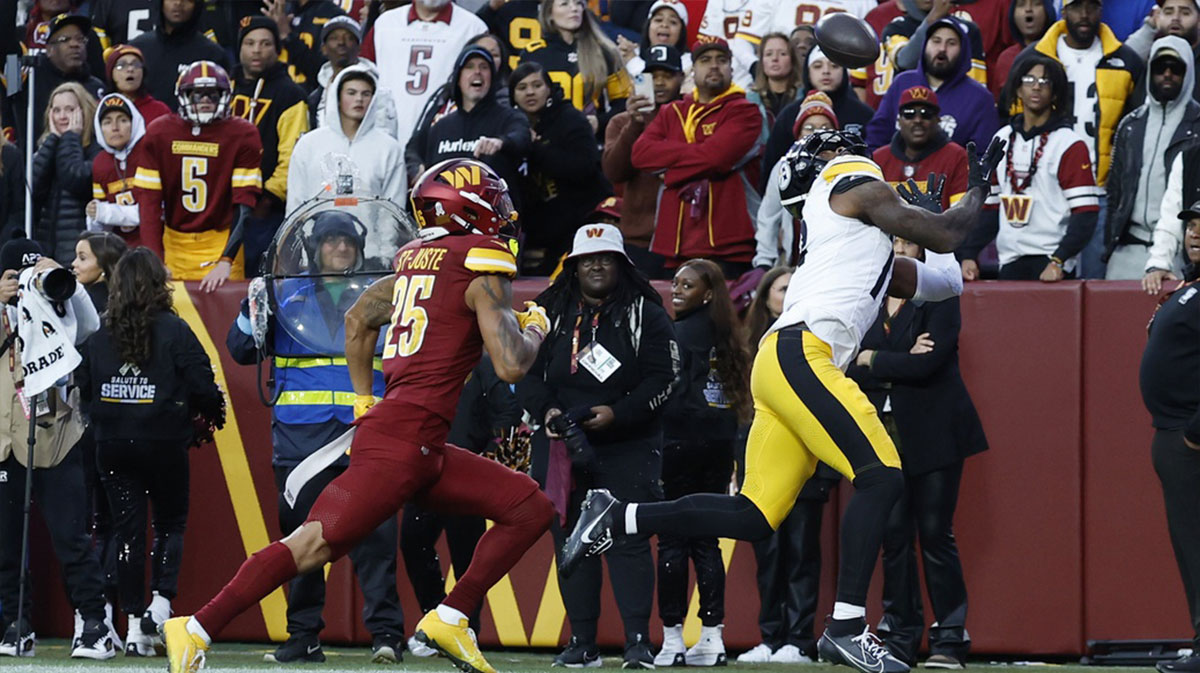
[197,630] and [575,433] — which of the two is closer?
[197,630]

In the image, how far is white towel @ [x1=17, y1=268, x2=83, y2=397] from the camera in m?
8.82

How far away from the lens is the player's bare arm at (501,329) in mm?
6535

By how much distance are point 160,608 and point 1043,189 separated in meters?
5.03

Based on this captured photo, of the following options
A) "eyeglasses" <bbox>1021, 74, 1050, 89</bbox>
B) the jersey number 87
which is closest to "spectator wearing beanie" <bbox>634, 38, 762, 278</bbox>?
"eyeglasses" <bbox>1021, 74, 1050, 89</bbox>

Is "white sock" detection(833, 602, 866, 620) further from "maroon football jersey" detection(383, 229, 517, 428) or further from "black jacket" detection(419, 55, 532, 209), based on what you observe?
"black jacket" detection(419, 55, 532, 209)

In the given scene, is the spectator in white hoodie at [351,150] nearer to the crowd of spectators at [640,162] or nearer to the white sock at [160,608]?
the crowd of spectators at [640,162]

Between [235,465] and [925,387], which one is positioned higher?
[925,387]

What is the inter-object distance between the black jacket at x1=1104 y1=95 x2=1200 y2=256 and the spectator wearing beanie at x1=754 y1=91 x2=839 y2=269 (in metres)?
1.53

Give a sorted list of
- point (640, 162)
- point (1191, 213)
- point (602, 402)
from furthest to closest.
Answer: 1. point (640, 162)
2. point (602, 402)
3. point (1191, 213)

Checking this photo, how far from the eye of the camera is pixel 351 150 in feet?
34.6

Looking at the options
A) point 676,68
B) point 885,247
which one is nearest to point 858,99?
point 676,68

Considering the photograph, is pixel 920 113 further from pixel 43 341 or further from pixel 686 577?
pixel 43 341

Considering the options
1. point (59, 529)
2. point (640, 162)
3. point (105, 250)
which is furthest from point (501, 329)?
point (640, 162)

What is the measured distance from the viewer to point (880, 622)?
9148mm
